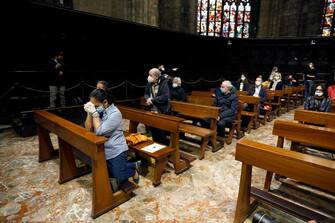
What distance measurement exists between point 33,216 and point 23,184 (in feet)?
3.25

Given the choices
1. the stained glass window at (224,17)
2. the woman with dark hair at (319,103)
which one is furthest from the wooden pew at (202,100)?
the stained glass window at (224,17)

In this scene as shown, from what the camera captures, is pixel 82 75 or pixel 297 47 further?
pixel 297 47

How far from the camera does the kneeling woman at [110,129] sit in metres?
3.13

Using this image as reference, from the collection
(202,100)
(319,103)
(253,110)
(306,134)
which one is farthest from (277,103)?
(306,134)

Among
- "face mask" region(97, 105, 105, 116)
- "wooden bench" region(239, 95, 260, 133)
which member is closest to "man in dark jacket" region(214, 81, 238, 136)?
"wooden bench" region(239, 95, 260, 133)

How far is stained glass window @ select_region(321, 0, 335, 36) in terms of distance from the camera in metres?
16.3

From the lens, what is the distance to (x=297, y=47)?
15070mm

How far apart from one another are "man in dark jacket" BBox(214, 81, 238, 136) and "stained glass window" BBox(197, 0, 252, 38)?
1473 cm

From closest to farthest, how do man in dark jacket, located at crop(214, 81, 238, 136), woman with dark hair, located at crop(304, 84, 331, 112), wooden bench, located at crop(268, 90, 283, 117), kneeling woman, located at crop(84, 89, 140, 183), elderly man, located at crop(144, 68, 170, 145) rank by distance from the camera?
kneeling woman, located at crop(84, 89, 140, 183), elderly man, located at crop(144, 68, 170, 145), man in dark jacket, located at crop(214, 81, 238, 136), woman with dark hair, located at crop(304, 84, 331, 112), wooden bench, located at crop(268, 90, 283, 117)

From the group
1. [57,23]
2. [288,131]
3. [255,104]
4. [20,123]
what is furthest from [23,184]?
[57,23]

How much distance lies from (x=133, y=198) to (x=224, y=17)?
1896cm

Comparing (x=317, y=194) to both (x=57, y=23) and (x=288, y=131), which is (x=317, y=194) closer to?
(x=288, y=131)

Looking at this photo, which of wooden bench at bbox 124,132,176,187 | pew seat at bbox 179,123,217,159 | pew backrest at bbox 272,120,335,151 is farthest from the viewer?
pew seat at bbox 179,123,217,159

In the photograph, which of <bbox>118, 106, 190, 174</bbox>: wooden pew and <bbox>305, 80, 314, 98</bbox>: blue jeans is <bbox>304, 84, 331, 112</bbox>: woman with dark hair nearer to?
<bbox>118, 106, 190, 174</bbox>: wooden pew
